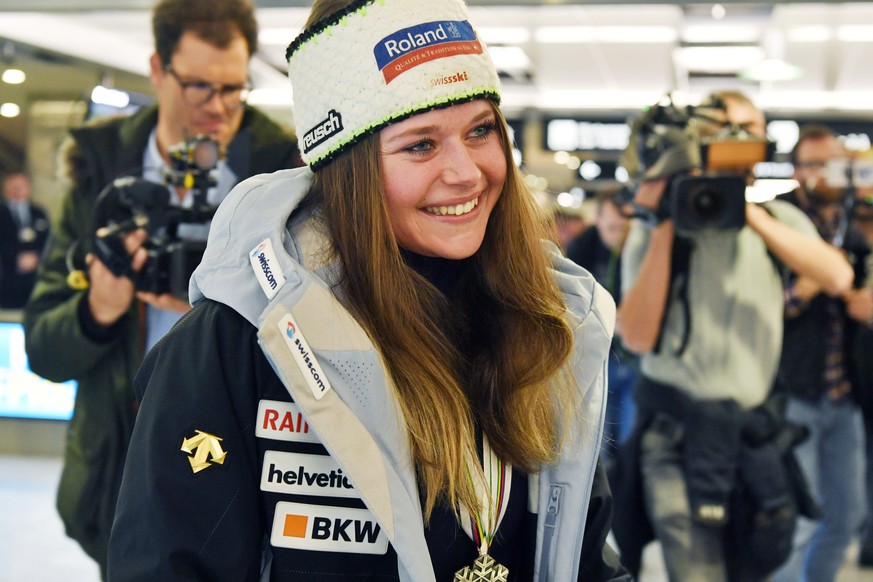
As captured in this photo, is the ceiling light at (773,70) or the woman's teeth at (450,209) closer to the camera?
the woman's teeth at (450,209)

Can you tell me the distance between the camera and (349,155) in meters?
1.36

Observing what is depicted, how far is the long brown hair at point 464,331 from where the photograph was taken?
A: 1312mm

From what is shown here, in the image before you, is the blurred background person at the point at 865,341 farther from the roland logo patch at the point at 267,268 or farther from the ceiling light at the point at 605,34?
the ceiling light at the point at 605,34

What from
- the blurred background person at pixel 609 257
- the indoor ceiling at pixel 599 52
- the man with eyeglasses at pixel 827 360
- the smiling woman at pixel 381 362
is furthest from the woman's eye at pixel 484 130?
the indoor ceiling at pixel 599 52

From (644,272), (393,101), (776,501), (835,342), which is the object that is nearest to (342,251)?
(393,101)

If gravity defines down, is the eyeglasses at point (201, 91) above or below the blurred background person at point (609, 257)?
above

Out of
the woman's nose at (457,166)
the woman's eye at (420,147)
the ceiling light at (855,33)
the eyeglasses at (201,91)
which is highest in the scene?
the ceiling light at (855,33)

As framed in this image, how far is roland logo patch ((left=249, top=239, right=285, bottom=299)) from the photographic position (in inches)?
48.4

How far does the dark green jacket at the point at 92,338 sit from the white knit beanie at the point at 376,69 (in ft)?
2.87

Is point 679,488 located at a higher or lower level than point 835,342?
lower

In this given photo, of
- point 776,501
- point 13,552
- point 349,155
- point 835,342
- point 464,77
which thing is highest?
point 464,77

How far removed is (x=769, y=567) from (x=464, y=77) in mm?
1931

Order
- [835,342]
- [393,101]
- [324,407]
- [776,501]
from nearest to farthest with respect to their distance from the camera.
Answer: [324,407] < [393,101] < [776,501] < [835,342]

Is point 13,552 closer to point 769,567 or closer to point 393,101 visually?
point 769,567
